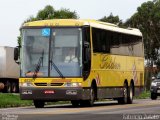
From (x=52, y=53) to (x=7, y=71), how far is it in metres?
32.0

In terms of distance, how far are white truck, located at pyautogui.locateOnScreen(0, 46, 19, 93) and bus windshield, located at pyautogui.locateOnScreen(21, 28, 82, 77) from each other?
30.2m

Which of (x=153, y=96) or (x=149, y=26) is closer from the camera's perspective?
(x=153, y=96)

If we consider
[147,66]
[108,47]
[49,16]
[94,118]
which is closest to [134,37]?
[108,47]

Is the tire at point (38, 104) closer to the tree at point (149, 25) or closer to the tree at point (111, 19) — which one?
the tree at point (149, 25)

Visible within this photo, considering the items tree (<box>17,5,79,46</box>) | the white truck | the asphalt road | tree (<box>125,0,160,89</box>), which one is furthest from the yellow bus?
tree (<box>17,5,79,46</box>)

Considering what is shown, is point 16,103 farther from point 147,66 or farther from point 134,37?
point 147,66

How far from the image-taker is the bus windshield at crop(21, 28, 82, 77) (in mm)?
28625

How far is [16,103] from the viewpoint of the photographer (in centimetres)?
3278

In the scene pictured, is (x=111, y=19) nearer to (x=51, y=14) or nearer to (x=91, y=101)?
(x=51, y=14)

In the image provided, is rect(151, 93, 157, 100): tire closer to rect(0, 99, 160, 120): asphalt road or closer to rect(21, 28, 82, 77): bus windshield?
rect(21, 28, 82, 77): bus windshield

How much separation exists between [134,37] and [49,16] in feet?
208

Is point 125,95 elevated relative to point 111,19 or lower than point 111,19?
lower

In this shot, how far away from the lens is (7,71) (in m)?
60.4

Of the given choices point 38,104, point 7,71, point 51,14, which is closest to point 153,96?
point 38,104
